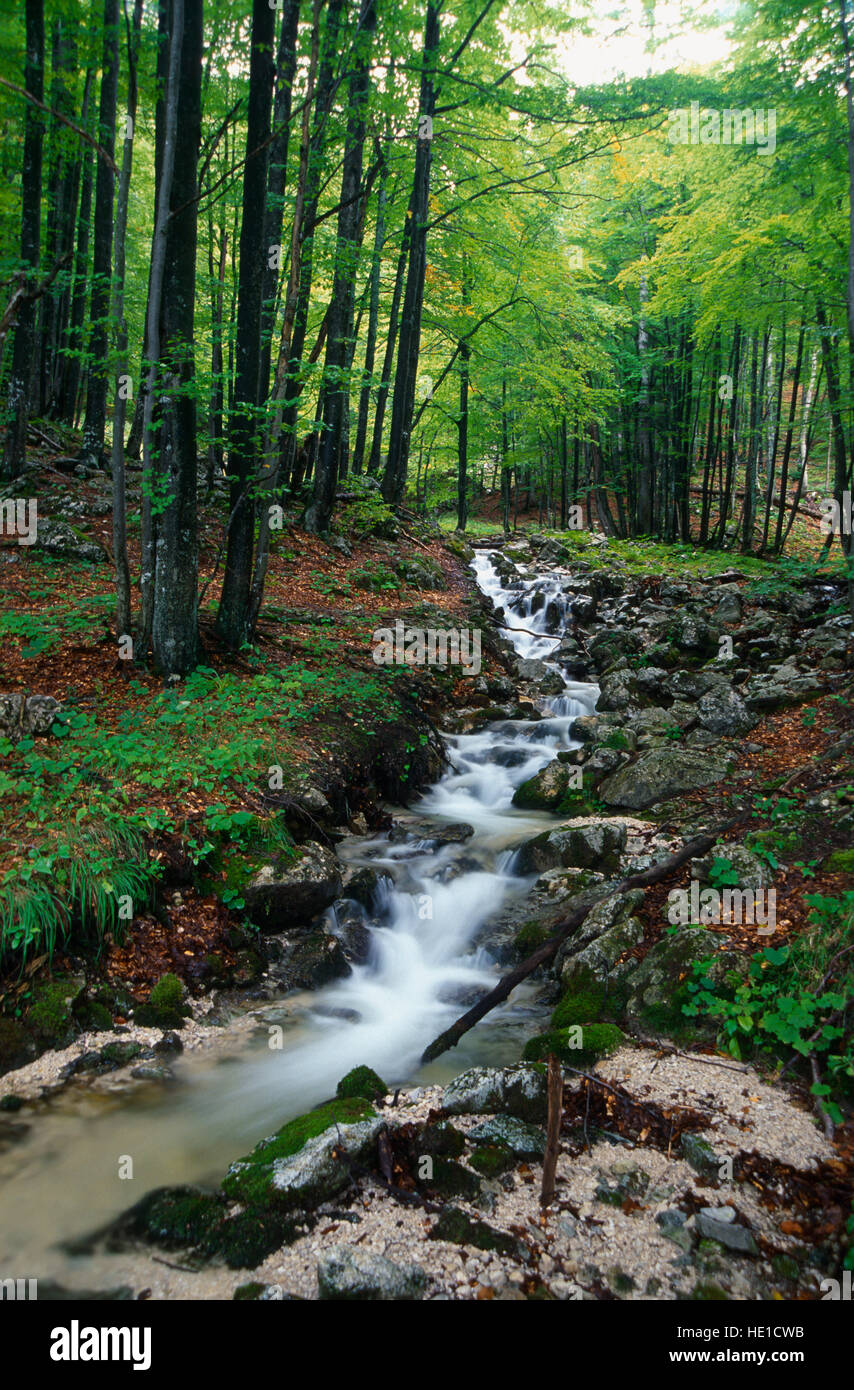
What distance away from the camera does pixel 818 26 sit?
7371 mm

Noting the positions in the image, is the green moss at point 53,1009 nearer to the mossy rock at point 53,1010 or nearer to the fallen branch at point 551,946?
the mossy rock at point 53,1010

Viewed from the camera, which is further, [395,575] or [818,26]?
[395,575]

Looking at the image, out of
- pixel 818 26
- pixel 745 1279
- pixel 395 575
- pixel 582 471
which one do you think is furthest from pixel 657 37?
pixel 745 1279

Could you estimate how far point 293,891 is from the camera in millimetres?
5293

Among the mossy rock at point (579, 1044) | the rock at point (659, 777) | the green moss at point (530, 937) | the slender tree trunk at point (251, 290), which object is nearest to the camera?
the mossy rock at point (579, 1044)

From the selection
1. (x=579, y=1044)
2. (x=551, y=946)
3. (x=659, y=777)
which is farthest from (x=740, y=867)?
(x=659, y=777)

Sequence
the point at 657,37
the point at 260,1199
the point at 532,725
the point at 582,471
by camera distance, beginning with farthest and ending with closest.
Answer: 1. the point at 582,471
2. the point at 657,37
3. the point at 532,725
4. the point at 260,1199

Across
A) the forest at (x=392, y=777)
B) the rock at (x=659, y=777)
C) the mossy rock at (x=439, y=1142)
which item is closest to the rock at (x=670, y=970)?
the forest at (x=392, y=777)

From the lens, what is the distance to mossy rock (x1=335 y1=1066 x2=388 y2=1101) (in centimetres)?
388

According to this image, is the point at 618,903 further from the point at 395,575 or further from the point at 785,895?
the point at 395,575

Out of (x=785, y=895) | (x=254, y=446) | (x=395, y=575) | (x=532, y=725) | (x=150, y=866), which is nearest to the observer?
(x=785, y=895)

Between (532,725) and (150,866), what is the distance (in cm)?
619

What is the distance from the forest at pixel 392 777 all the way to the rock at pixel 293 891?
4 cm

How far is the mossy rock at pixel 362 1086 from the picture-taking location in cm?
388
